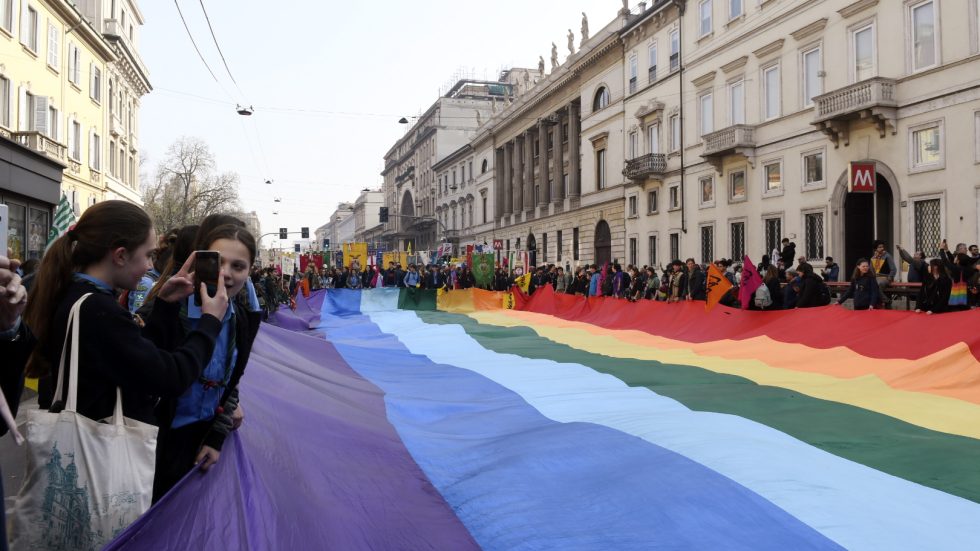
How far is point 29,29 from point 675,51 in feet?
91.6

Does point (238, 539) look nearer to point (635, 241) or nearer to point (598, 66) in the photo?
point (635, 241)

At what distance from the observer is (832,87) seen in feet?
87.8

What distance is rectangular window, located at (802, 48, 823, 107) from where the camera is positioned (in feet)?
90.9

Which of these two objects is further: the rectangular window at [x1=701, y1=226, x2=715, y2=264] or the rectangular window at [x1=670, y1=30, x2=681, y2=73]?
the rectangular window at [x1=670, y1=30, x2=681, y2=73]

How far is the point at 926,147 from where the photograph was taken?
23.0 meters

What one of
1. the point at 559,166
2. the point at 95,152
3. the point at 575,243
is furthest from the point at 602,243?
the point at 95,152

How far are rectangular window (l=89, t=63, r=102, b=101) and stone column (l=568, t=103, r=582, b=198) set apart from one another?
94.1ft

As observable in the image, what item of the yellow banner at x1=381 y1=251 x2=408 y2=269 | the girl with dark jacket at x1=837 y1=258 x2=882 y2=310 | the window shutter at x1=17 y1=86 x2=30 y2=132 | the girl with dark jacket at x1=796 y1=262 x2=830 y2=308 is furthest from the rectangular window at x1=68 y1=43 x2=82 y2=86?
the girl with dark jacket at x1=837 y1=258 x2=882 y2=310

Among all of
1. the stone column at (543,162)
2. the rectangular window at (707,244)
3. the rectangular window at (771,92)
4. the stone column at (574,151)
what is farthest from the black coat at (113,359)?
the stone column at (543,162)

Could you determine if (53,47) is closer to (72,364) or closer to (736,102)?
(736,102)

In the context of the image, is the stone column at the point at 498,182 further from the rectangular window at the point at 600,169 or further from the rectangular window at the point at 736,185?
the rectangular window at the point at 736,185

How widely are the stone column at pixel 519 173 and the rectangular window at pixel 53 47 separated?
123 ft

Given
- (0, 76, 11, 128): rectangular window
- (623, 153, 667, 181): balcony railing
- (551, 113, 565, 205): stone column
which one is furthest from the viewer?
(551, 113, 565, 205): stone column

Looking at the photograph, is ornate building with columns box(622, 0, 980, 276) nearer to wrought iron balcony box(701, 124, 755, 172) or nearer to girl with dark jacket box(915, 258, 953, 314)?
wrought iron balcony box(701, 124, 755, 172)
